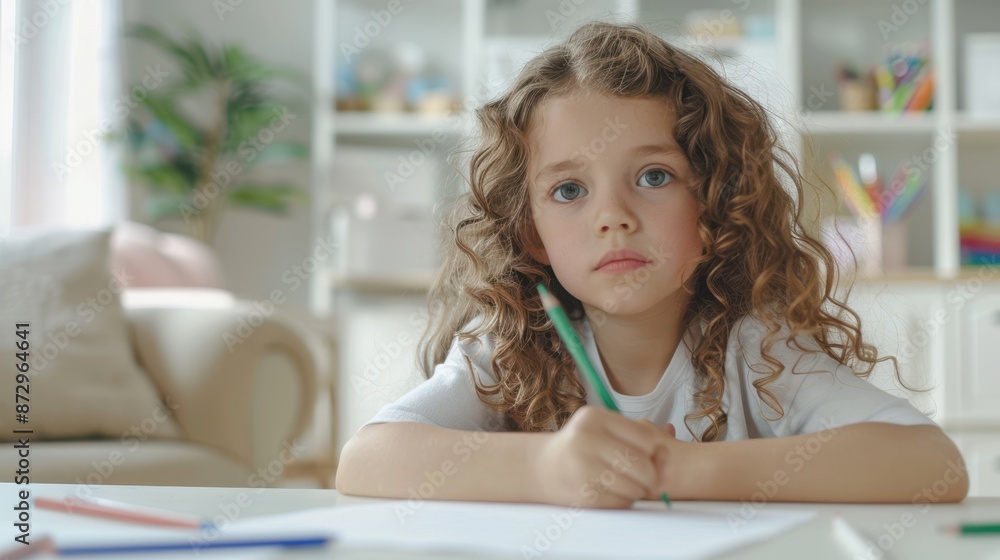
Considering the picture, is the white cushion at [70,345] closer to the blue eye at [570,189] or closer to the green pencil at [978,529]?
the blue eye at [570,189]

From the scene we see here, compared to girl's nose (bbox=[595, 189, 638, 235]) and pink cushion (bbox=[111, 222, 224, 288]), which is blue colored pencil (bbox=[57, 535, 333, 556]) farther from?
pink cushion (bbox=[111, 222, 224, 288])

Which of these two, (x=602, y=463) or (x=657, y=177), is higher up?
(x=657, y=177)

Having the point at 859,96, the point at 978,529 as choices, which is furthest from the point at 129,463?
the point at 859,96

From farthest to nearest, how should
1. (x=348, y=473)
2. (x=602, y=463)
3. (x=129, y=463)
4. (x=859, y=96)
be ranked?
1. (x=859, y=96)
2. (x=129, y=463)
3. (x=348, y=473)
4. (x=602, y=463)

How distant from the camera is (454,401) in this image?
0.86 meters

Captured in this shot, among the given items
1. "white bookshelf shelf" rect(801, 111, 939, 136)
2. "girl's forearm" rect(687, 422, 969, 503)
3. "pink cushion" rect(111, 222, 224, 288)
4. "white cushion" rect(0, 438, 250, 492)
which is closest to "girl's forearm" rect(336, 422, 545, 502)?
"girl's forearm" rect(687, 422, 969, 503)

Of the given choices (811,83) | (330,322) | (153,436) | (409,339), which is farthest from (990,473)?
(153,436)

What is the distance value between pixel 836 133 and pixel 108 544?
2.71 meters

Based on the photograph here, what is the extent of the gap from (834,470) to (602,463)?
189 mm

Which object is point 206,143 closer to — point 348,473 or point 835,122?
point 835,122

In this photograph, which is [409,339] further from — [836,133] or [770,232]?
[770,232]

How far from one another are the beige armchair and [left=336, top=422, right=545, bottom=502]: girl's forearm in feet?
2.48

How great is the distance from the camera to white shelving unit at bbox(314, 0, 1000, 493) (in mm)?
2527

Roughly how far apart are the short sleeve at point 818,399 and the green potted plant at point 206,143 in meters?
2.33
